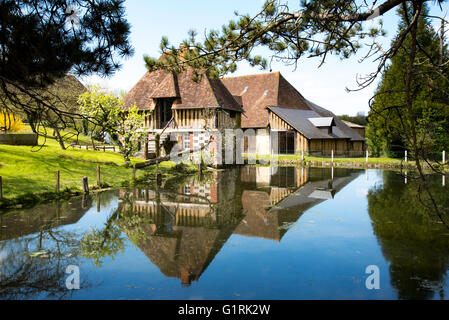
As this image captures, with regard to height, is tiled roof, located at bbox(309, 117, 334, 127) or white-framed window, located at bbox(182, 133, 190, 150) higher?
tiled roof, located at bbox(309, 117, 334, 127)

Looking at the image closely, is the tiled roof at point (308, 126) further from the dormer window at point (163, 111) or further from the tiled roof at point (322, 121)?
the dormer window at point (163, 111)

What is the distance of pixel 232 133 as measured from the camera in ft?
86.2

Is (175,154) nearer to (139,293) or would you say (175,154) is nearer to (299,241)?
(299,241)

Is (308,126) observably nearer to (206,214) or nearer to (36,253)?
(206,214)

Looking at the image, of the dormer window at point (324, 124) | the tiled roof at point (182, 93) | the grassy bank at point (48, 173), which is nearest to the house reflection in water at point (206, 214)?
the grassy bank at point (48, 173)

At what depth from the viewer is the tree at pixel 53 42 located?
6.15m

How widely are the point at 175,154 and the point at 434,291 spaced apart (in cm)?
1973

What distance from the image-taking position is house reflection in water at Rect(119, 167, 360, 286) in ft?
21.9

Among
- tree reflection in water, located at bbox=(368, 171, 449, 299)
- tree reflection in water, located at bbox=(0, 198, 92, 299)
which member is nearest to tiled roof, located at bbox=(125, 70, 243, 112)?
tree reflection in water, located at bbox=(368, 171, 449, 299)

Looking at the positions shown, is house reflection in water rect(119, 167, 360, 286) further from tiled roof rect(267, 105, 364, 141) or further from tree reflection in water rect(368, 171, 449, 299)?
tiled roof rect(267, 105, 364, 141)

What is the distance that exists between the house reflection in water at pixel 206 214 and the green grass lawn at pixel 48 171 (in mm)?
2599

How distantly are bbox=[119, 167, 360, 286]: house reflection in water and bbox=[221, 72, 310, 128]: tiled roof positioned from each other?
58.9 feet

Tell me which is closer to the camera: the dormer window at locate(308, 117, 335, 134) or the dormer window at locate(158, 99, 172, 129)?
the dormer window at locate(158, 99, 172, 129)

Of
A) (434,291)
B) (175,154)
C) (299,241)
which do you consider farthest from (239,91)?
(434,291)
